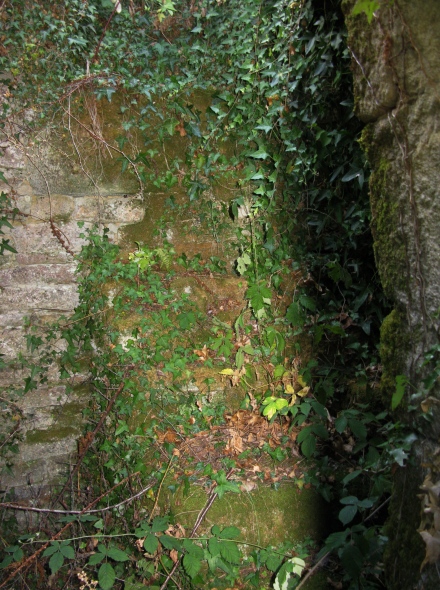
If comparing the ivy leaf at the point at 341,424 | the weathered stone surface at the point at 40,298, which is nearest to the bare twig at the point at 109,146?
the weathered stone surface at the point at 40,298

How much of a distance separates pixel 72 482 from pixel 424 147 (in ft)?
9.82

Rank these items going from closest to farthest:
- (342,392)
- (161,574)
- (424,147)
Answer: (424,147), (161,574), (342,392)

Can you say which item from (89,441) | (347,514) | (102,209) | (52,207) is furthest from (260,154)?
(89,441)

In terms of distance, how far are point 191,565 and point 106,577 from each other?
0.45 m

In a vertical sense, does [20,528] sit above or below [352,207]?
below

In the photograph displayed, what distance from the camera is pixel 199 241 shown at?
3.20m

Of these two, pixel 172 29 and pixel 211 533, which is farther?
pixel 172 29

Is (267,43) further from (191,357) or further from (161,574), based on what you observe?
(161,574)

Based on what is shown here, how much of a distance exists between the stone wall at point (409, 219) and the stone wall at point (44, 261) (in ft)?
6.41

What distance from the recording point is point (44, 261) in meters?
3.17

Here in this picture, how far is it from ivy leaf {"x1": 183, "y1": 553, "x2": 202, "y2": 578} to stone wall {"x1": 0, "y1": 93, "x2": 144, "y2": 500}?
4.10ft

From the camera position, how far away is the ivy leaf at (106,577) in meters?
2.25

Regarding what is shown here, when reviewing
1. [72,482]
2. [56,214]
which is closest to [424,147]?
[56,214]

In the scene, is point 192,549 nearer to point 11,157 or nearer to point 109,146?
point 109,146
